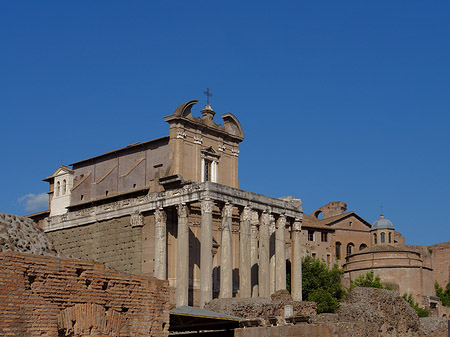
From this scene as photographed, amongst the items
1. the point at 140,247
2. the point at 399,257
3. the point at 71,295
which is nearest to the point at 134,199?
the point at 140,247

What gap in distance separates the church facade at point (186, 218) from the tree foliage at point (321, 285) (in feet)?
19.6

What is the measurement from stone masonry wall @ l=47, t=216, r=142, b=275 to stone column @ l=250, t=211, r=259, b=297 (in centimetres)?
727

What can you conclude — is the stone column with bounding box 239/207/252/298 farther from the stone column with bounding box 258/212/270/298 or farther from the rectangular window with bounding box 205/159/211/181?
the rectangular window with bounding box 205/159/211/181

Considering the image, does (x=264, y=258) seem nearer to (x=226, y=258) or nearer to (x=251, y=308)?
(x=226, y=258)

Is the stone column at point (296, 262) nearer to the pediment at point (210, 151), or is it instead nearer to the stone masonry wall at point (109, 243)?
the pediment at point (210, 151)

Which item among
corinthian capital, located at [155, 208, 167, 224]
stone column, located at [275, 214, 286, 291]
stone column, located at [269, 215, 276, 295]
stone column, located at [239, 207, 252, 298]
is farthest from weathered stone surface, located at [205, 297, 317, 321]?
stone column, located at [275, 214, 286, 291]

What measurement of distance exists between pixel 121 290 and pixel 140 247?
32.0 meters

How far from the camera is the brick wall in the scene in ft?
37.3

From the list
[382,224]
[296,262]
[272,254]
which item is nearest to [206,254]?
[272,254]

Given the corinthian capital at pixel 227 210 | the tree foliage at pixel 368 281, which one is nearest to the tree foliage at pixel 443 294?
the tree foliage at pixel 368 281

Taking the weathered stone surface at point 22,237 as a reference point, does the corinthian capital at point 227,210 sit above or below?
above

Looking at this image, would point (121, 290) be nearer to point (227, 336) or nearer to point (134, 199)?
point (227, 336)

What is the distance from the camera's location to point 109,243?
46.8m

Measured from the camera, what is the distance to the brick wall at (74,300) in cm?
1138
